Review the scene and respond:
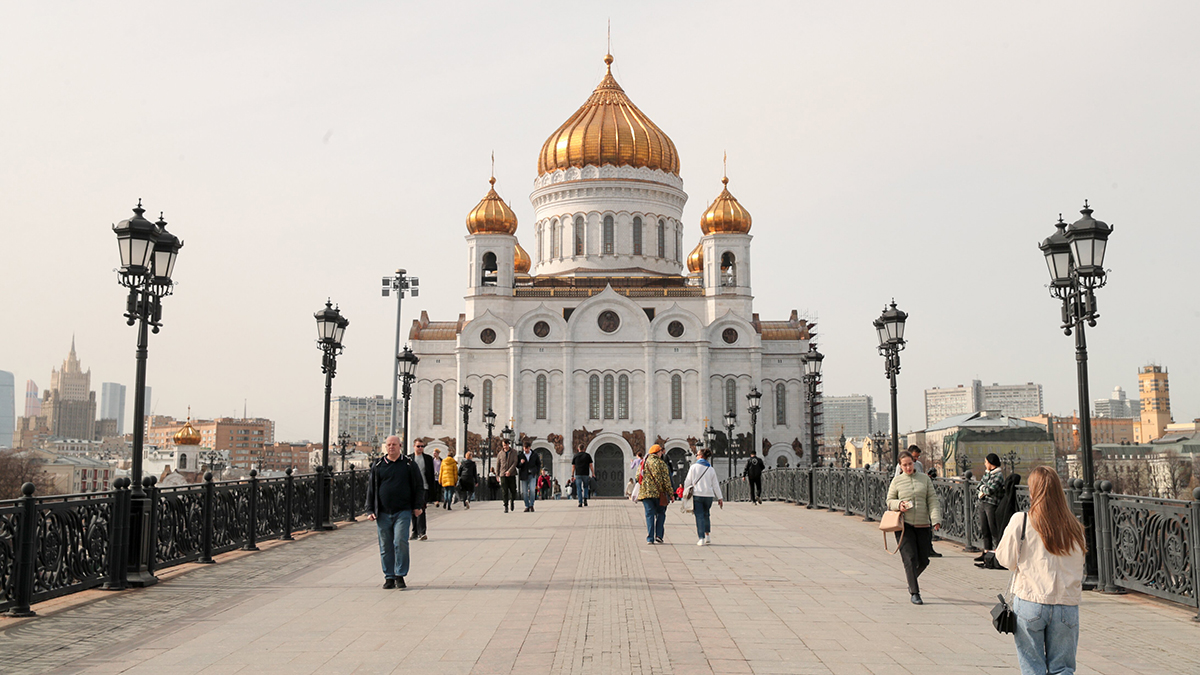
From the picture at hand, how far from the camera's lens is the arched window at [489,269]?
186 ft

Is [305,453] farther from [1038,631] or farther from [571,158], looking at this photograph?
[1038,631]

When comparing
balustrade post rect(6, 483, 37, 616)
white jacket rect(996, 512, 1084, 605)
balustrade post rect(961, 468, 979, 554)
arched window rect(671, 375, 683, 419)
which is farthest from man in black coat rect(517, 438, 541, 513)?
arched window rect(671, 375, 683, 419)

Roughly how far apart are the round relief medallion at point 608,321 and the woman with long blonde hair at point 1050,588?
49061 mm

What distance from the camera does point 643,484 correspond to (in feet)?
47.9

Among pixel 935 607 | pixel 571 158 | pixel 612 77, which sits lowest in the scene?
pixel 935 607

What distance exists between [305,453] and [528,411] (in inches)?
5997

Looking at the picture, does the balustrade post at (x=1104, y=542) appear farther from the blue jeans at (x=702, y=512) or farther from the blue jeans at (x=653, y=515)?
the blue jeans at (x=653, y=515)

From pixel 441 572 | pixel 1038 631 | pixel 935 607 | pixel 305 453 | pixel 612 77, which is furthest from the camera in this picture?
pixel 305 453

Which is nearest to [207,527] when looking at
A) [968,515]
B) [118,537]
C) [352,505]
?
[118,537]

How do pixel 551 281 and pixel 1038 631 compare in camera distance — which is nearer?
pixel 1038 631

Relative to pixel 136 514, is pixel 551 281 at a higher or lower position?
higher

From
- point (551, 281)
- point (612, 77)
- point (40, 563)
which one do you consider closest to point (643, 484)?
point (40, 563)

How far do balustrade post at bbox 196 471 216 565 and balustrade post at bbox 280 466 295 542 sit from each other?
9.50 feet

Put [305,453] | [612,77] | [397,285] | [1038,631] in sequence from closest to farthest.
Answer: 1. [1038,631]
2. [397,285]
3. [612,77]
4. [305,453]
